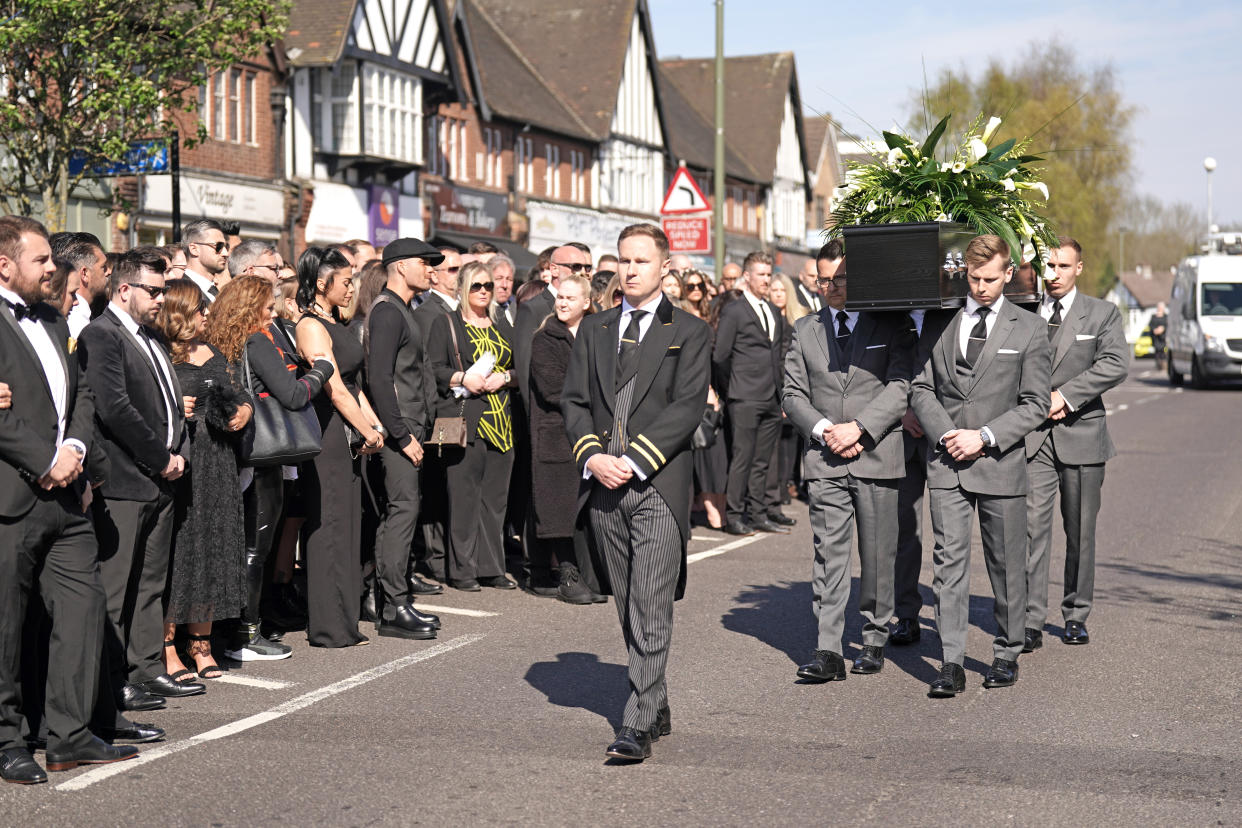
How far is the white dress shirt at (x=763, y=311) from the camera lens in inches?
548

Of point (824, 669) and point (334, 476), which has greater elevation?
point (334, 476)

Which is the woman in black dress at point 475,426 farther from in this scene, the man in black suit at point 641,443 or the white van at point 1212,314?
the white van at point 1212,314

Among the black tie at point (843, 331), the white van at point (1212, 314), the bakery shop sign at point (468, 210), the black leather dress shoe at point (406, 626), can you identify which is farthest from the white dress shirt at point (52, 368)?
the white van at point (1212, 314)

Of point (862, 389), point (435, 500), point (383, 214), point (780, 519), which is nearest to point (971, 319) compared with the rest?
point (862, 389)

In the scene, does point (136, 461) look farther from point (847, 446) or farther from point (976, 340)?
point (976, 340)

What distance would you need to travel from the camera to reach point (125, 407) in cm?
700

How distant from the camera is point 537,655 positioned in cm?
855

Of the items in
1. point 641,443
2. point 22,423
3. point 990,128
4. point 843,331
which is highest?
point 990,128

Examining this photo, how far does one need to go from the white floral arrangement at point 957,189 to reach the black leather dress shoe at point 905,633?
2.04 metres

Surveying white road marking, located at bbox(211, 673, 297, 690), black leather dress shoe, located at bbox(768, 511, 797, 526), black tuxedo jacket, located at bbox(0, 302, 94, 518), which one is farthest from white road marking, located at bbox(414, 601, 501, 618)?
black leather dress shoe, located at bbox(768, 511, 797, 526)

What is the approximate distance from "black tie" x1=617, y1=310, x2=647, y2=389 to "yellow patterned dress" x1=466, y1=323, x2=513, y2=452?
13.2 feet

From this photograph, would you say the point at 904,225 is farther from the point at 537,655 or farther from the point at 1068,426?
the point at 537,655

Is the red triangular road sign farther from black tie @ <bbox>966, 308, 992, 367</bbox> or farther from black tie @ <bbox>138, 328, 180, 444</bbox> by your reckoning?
black tie @ <bbox>138, 328, 180, 444</bbox>

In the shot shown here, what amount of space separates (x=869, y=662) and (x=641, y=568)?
79.5 inches
